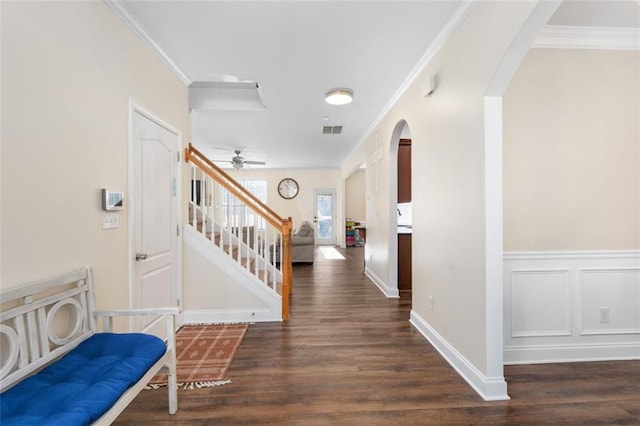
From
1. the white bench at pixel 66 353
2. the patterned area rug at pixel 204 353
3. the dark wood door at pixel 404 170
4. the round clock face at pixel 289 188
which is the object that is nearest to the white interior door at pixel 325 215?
the round clock face at pixel 289 188

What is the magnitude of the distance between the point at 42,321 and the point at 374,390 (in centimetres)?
200

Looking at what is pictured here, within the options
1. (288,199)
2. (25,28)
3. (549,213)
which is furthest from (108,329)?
(288,199)

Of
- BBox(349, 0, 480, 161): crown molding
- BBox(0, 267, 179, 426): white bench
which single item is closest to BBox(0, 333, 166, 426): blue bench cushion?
BBox(0, 267, 179, 426): white bench

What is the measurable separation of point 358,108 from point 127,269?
133 inches

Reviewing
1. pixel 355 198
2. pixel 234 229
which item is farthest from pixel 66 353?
pixel 355 198

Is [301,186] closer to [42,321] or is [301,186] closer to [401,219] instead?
[401,219]

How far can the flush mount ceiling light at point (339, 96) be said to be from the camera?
3418 mm

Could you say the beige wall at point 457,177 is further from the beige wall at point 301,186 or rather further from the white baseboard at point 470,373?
the beige wall at point 301,186

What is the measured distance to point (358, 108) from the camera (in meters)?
4.09

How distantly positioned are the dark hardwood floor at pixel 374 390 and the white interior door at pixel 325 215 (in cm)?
723

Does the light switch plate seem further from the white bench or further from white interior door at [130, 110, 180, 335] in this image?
the white bench

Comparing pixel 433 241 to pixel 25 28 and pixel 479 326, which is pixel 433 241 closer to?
pixel 479 326

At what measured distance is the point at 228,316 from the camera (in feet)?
10.8

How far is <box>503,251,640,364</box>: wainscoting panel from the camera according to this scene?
7.66 feet
